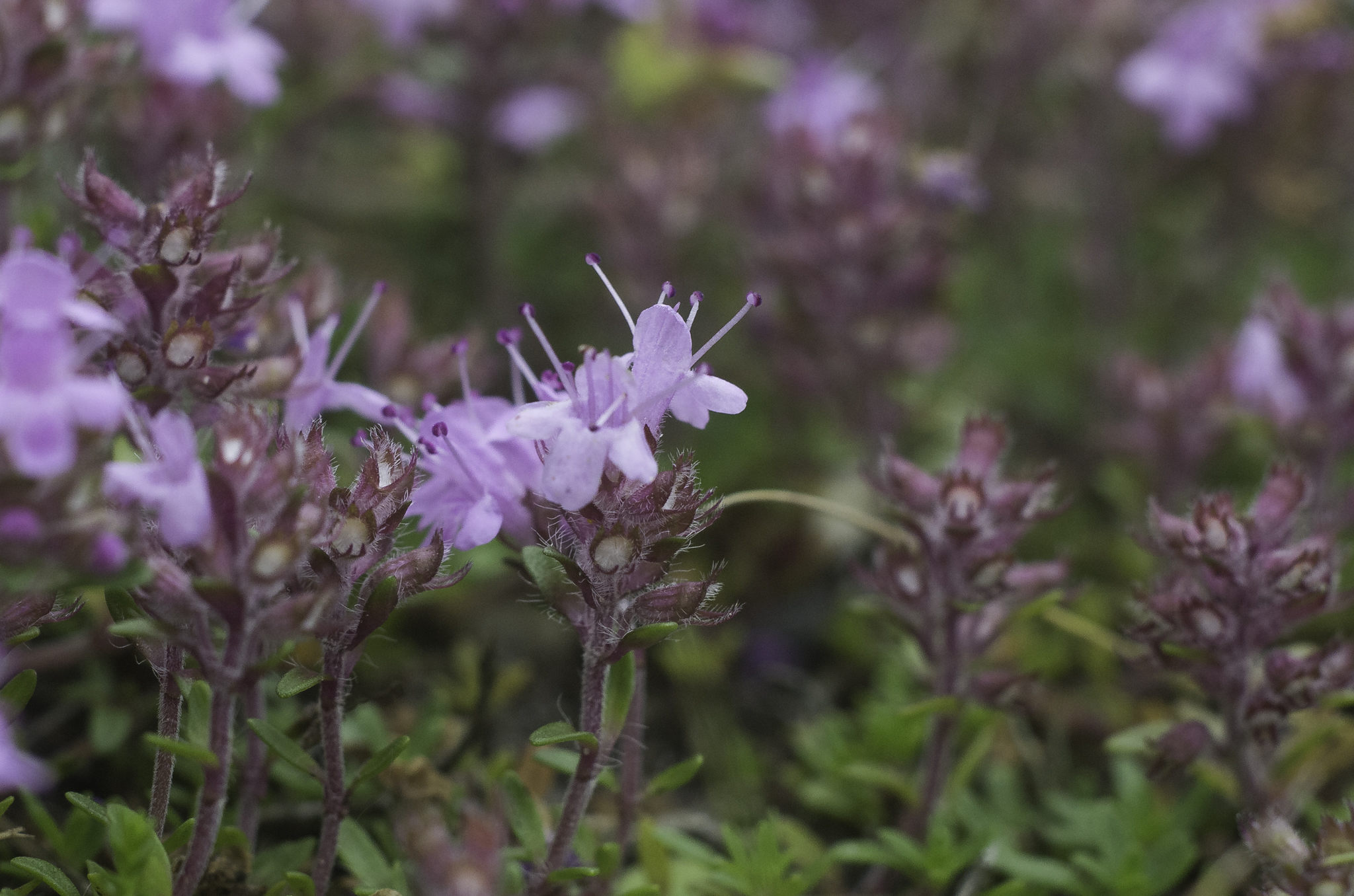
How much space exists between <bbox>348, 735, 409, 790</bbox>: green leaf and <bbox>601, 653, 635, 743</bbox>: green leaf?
1.08 feet

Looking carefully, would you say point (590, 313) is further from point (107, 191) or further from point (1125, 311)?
point (107, 191)

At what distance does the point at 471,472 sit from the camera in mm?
1960

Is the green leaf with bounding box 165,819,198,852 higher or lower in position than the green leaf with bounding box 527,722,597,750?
lower

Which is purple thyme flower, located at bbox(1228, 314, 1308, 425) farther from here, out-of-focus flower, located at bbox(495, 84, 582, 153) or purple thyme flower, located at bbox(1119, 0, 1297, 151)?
out-of-focus flower, located at bbox(495, 84, 582, 153)

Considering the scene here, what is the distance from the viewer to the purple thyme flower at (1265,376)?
319 centimetres

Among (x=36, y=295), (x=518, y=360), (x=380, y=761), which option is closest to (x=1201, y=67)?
(x=518, y=360)

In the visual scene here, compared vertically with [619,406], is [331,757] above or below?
below

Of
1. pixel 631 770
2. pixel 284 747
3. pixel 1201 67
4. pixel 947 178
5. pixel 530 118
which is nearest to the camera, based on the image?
pixel 284 747

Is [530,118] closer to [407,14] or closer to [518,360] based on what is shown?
[407,14]

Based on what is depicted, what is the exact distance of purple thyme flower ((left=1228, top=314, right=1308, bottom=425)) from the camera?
3.19m

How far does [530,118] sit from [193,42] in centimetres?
139

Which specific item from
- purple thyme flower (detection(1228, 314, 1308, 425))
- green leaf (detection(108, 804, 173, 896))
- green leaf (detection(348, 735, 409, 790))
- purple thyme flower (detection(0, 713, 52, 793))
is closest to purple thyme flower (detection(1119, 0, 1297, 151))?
purple thyme flower (detection(1228, 314, 1308, 425))

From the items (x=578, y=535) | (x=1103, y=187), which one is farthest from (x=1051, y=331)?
(x=578, y=535)

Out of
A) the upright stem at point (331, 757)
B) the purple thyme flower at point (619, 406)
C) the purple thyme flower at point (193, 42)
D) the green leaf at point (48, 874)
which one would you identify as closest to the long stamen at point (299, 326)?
the purple thyme flower at point (619, 406)
